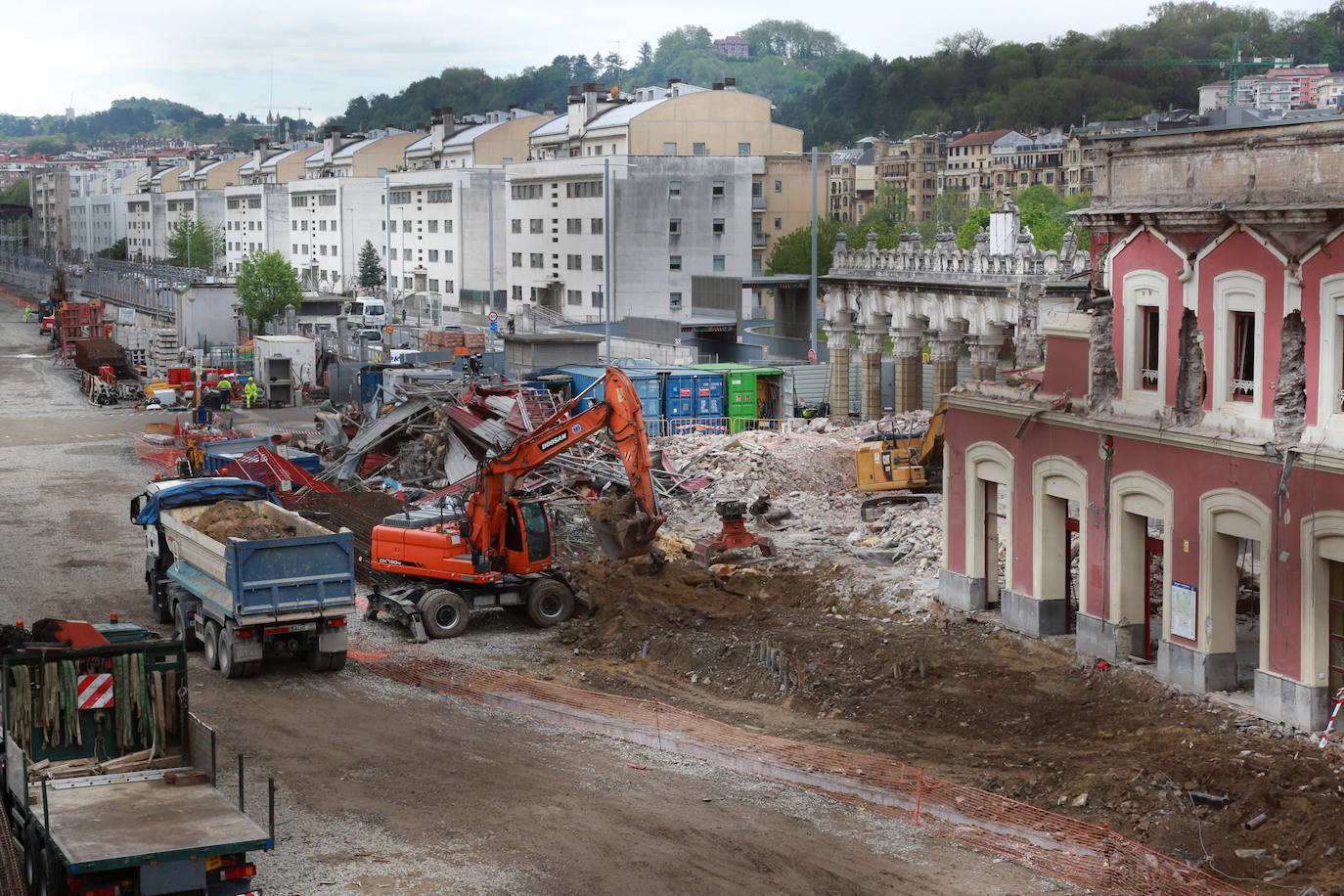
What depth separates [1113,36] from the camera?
165625 mm

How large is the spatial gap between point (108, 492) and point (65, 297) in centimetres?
6993

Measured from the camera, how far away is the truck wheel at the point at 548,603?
1123 inches

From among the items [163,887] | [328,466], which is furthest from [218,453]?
[163,887]

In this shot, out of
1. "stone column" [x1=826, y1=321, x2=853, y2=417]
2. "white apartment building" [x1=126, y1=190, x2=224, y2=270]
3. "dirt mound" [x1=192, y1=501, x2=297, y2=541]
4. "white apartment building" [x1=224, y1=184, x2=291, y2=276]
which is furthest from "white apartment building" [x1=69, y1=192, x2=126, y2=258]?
"dirt mound" [x1=192, y1=501, x2=297, y2=541]

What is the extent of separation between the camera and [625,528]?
2972 centimetres

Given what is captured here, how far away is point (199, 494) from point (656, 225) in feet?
184

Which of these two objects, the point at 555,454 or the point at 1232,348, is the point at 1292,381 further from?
the point at 555,454

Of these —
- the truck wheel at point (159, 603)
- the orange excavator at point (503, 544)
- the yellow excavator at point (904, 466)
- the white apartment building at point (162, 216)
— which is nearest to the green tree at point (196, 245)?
the white apartment building at point (162, 216)

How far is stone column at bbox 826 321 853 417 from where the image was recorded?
54406mm

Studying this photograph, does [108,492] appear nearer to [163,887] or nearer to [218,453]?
[218,453]

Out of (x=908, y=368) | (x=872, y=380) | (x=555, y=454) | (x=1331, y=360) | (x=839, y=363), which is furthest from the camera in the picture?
(x=839, y=363)

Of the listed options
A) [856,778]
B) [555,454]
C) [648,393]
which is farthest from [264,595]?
[648,393]

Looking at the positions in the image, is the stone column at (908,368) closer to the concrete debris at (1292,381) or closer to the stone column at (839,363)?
the stone column at (839,363)

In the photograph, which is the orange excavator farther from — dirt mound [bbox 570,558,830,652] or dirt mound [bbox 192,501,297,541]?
dirt mound [bbox 192,501,297,541]
